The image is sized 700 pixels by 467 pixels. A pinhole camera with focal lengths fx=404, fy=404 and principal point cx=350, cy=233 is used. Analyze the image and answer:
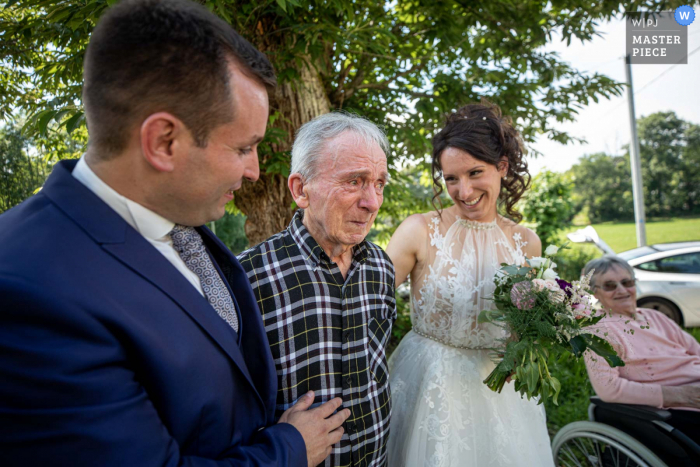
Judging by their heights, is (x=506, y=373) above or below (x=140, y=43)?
below

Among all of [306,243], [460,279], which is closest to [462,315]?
[460,279]

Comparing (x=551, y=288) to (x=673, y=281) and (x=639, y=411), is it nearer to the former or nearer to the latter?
(x=639, y=411)

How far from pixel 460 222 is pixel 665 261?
7.95 metres

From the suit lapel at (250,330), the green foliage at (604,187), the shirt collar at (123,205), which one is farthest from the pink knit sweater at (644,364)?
the green foliage at (604,187)

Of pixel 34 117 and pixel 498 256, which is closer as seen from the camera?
pixel 34 117

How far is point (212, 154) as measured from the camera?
3.16 feet

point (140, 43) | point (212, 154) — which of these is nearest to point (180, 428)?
point (212, 154)

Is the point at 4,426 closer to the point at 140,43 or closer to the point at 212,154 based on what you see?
the point at 212,154

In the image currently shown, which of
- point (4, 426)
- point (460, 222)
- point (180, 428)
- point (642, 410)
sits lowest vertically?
point (642, 410)

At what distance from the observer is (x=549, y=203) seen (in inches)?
Answer: 425

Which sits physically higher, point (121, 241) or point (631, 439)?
point (121, 241)

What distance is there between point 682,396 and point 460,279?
1.84 metres

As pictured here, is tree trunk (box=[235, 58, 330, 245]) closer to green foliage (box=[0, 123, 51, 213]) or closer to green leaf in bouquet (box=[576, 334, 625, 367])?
green foliage (box=[0, 123, 51, 213])

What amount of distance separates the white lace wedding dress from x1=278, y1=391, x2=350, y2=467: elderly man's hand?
2.72 ft
